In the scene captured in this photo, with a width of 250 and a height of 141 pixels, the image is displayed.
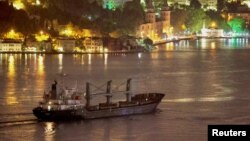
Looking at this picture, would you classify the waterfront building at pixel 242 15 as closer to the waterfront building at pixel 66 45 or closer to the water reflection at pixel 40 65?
the waterfront building at pixel 66 45

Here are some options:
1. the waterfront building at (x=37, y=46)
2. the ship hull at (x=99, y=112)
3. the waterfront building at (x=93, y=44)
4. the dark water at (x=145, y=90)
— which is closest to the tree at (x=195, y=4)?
the waterfront building at (x=93, y=44)

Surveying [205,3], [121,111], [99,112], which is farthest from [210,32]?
[99,112]

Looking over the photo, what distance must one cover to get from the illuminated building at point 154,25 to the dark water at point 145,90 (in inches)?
291

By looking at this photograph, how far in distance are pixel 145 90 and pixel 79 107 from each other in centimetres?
275

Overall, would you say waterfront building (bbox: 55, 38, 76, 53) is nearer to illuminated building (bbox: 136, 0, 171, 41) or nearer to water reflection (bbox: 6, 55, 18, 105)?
water reflection (bbox: 6, 55, 18, 105)

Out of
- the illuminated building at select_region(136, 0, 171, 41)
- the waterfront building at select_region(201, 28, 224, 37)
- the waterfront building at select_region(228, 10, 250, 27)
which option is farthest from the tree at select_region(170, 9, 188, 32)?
the waterfront building at select_region(228, 10, 250, 27)

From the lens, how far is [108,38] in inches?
889

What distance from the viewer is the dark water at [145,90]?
26.7 feet

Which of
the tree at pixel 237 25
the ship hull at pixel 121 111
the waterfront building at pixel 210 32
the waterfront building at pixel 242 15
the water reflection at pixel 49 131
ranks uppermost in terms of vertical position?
the waterfront building at pixel 242 15

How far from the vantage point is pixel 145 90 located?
37.8 feet

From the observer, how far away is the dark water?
320 inches

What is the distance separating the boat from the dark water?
0.12 metres

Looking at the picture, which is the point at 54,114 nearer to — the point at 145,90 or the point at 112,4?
the point at 145,90

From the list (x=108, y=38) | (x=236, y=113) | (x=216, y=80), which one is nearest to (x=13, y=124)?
(x=236, y=113)
